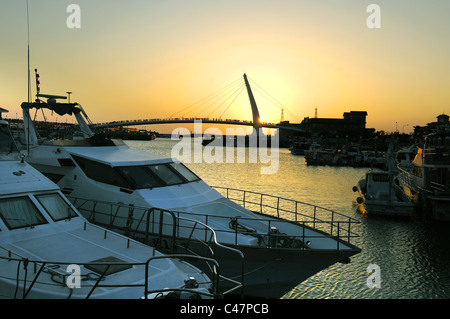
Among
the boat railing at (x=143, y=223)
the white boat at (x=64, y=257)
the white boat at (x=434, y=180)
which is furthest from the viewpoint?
the white boat at (x=434, y=180)

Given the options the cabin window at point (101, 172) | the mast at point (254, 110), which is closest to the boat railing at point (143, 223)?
the cabin window at point (101, 172)

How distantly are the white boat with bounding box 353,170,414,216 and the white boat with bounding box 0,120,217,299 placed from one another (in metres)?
19.2

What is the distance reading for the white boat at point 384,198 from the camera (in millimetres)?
22484

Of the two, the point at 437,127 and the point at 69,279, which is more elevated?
the point at 437,127

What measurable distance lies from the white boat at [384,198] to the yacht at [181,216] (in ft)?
45.7

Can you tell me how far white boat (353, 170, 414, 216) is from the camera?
22.5 m

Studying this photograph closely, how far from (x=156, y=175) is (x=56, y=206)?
10.5 ft

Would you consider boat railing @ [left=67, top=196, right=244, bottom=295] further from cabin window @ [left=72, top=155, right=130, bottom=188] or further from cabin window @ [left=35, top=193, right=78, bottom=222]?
cabin window @ [left=35, top=193, right=78, bottom=222]

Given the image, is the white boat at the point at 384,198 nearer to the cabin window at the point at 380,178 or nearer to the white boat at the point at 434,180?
the cabin window at the point at 380,178

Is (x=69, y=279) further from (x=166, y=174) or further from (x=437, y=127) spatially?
(x=437, y=127)

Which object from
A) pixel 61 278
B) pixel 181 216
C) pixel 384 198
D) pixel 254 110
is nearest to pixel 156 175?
pixel 181 216

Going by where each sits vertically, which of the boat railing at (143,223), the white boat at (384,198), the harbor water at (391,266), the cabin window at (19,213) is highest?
the cabin window at (19,213)

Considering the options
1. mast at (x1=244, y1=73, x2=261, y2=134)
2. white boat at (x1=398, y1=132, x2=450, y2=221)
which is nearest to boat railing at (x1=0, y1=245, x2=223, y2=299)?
white boat at (x1=398, y1=132, x2=450, y2=221)

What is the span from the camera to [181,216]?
30.9 ft
